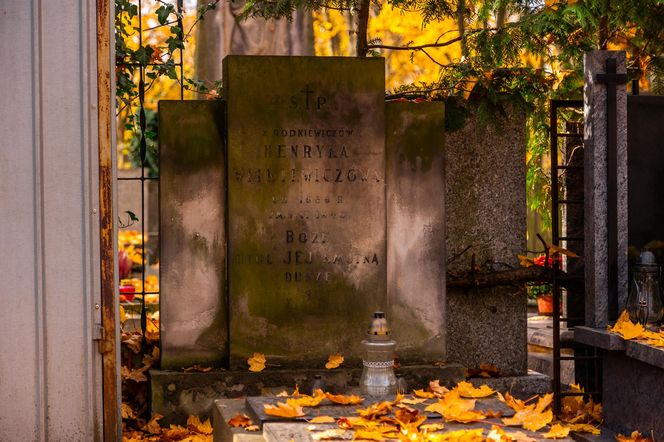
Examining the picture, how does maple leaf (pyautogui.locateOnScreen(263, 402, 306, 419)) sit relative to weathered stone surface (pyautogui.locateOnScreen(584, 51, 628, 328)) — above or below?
below

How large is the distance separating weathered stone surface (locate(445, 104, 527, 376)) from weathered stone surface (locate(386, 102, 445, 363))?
2.24 ft

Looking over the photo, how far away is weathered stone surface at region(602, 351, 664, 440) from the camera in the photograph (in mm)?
5328

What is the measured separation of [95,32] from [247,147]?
3.90 ft

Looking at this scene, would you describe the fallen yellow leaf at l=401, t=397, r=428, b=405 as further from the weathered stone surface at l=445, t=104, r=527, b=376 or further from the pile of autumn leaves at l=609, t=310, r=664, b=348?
the weathered stone surface at l=445, t=104, r=527, b=376

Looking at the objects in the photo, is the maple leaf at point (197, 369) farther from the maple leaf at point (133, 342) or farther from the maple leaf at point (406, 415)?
the maple leaf at point (406, 415)

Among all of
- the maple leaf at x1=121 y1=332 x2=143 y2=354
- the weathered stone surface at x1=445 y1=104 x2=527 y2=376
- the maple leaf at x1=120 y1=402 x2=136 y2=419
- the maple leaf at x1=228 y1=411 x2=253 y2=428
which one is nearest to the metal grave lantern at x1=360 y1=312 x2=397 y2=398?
the maple leaf at x1=228 y1=411 x2=253 y2=428

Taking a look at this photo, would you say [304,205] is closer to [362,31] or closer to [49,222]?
A: [49,222]

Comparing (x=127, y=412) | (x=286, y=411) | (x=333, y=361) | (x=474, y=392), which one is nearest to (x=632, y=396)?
(x=474, y=392)

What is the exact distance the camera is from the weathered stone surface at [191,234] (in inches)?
257

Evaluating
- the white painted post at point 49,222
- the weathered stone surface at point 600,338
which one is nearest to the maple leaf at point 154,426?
the white painted post at point 49,222

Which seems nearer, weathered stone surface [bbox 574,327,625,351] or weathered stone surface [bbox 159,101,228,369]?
weathered stone surface [bbox 574,327,625,351]

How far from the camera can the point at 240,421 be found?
485cm

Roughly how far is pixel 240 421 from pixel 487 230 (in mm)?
3185

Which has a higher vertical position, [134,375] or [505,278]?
[505,278]
